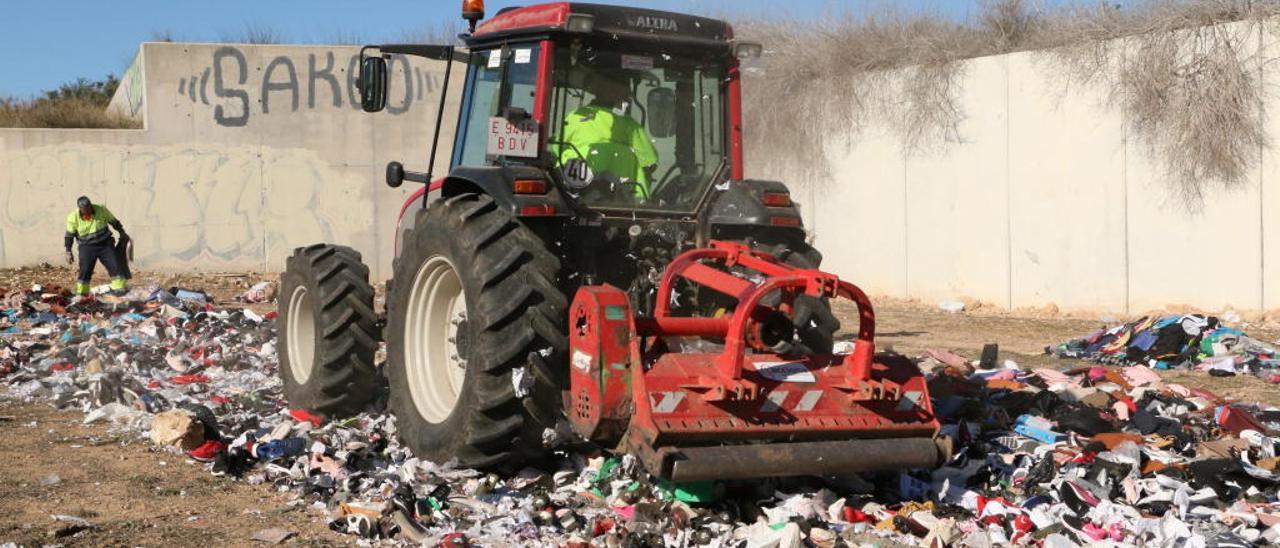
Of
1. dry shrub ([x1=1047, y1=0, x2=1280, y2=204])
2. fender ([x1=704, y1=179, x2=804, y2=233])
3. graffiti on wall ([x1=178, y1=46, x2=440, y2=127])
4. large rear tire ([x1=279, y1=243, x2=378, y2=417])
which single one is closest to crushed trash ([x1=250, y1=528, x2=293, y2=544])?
large rear tire ([x1=279, y1=243, x2=378, y2=417])

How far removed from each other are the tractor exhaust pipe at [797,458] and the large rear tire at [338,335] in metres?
2.69

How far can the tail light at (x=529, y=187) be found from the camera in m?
5.78

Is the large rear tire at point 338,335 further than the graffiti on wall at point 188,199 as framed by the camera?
No

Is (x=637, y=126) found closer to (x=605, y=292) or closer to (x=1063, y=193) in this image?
(x=605, y=292)

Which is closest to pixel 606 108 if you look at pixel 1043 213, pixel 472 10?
pixel 472 10

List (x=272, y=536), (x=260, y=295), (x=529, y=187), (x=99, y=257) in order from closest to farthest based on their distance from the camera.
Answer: (x=272, y=536) → (x=529, y=187) → (x=99, y=257) → (x=260, y=295)

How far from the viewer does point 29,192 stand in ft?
62.4

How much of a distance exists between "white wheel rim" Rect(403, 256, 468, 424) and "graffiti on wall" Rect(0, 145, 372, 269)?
47.0 feet

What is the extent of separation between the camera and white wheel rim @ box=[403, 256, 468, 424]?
6.20 meters

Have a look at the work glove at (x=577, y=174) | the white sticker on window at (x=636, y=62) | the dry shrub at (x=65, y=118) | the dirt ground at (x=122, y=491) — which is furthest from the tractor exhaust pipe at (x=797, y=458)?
the dry shrub at (x=65, y=118)

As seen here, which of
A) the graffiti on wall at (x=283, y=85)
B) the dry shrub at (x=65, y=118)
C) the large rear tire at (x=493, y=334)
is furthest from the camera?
the dry shrub at (x=65, y=118)

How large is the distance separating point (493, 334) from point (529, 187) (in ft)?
2.53

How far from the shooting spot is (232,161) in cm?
1973

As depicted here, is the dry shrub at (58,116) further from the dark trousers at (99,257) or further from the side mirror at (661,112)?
the side mirror at (661,112)
